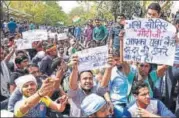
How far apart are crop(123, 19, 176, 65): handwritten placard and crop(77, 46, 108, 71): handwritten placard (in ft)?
1.02

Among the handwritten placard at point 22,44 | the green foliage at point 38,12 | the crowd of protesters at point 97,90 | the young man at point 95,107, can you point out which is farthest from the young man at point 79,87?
the green foliage at point 38,12

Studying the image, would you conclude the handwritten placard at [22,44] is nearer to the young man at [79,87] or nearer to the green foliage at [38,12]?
the young man at [79,87]

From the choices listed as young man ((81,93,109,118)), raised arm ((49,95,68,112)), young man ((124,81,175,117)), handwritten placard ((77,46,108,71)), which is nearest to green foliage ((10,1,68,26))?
handwritten placard ((77,46,108,71))

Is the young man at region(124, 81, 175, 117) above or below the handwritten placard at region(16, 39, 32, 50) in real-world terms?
below

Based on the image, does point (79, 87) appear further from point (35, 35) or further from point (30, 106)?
point (35, 35)

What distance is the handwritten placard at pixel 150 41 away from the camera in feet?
18.3

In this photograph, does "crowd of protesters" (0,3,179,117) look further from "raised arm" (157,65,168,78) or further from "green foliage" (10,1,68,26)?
"green foliage" (10,1,68,26)

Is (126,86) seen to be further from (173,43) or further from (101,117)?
(101,117)

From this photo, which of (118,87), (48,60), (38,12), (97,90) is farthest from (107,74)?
(38,12)

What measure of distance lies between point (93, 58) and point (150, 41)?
73 centimetres

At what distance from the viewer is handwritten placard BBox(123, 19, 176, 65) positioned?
5570mm

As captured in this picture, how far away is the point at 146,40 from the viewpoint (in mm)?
5770

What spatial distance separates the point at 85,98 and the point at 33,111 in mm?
577

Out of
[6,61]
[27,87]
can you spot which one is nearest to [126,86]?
[27,87]
